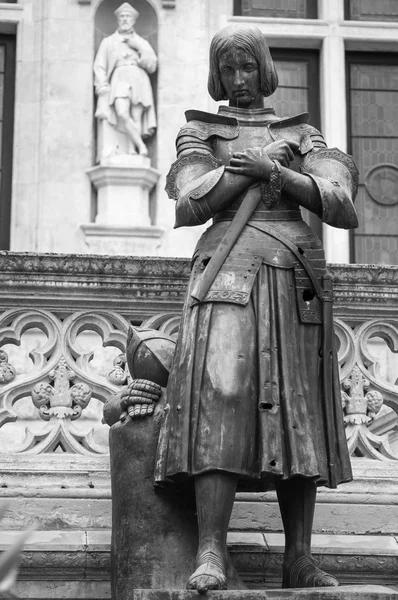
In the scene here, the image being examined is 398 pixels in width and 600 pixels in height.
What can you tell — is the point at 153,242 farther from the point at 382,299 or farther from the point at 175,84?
the point at 382,299

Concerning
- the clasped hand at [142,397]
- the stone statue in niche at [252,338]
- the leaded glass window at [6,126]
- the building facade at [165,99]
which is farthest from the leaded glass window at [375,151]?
the clasped hand at [142,397]

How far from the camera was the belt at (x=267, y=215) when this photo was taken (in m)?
7.59

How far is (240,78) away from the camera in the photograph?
309 inches

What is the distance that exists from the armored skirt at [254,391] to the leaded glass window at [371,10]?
8464mm

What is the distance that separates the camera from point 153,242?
564 inches

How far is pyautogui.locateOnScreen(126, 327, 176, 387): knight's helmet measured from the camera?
25.0 ft

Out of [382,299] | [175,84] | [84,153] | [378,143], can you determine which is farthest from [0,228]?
[382,299]

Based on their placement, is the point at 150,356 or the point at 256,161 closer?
the point at 256,161

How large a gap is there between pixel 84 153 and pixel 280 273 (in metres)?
7.38

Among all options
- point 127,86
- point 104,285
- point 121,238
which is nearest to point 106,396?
point 104,285

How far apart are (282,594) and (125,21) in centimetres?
876

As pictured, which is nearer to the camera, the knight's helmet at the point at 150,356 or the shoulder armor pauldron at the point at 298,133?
the knight's helmet at the point at 150,356

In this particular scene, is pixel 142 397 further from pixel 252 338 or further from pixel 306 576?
pixel 306 576

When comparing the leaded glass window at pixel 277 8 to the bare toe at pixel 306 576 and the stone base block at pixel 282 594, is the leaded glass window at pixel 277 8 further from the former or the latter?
the stone base block at pixel 282 594
